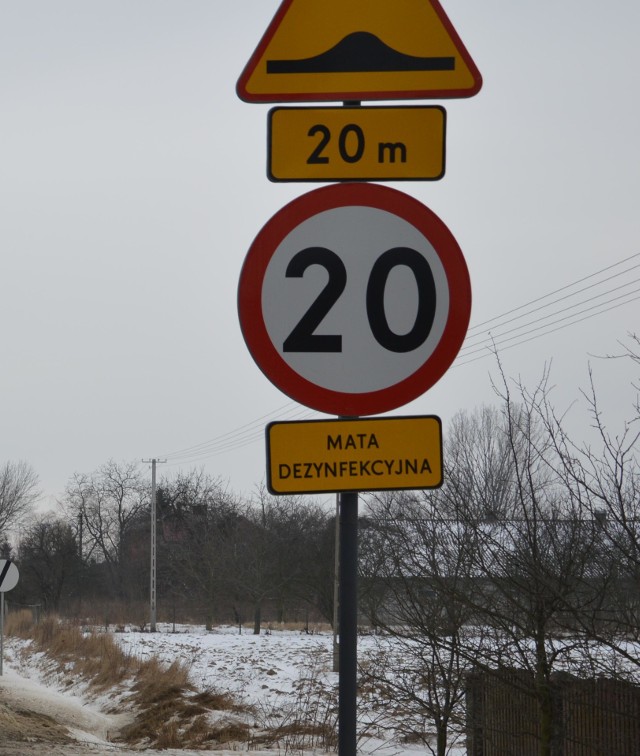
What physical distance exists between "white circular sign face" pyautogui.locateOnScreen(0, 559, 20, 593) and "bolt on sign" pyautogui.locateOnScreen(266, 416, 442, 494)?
925 inches

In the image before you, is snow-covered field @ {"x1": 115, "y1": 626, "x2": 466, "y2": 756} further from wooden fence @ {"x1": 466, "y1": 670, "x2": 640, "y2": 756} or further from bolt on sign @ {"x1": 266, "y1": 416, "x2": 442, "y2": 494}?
bolt on sign @ {"x1": 266, "y1": 416, "x2": 442, "y2": 494}

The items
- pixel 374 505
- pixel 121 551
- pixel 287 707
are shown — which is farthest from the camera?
pixel 121 551

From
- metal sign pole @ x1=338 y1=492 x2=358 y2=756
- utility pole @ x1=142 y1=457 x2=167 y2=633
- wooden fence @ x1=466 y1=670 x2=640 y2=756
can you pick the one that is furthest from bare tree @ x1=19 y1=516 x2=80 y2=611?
metal sign pole @ x1=338 y1=492 x2=358 y2=756

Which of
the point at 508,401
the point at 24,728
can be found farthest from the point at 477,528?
the point at 24,728

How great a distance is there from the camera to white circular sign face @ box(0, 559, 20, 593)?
24.8m

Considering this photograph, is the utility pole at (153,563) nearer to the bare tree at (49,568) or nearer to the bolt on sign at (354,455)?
the bare tree at (49,568)

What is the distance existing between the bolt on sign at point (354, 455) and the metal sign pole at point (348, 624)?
10cm

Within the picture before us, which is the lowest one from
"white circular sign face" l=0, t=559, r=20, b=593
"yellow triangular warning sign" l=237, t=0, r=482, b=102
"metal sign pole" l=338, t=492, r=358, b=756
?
"metal sign pole" l=338, t=492, r=358, b=756

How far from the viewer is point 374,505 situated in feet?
25.8

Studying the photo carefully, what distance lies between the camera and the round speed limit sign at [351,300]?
2838 millimetres

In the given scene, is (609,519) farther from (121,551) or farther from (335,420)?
(121,551)

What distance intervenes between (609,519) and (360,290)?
295 centimetres

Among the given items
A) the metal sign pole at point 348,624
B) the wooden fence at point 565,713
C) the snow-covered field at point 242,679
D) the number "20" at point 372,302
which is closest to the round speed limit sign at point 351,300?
the number "20" at point 372,302

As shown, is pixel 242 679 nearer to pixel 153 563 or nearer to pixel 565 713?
pixel 565 713
